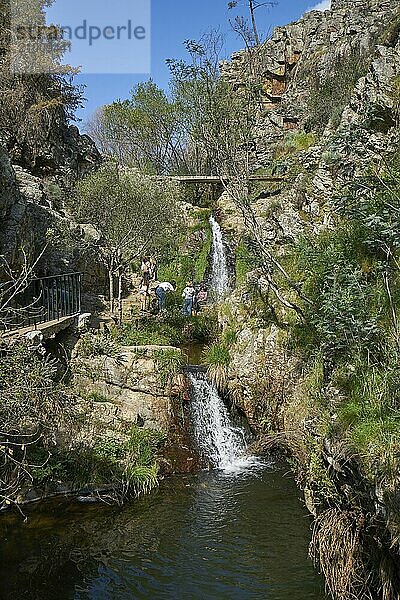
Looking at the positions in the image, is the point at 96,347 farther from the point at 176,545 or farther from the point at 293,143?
the point at 293,143

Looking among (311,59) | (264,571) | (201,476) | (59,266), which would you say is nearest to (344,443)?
(264,571)

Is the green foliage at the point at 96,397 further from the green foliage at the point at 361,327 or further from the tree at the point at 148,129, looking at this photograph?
the tree at the point at 148,129

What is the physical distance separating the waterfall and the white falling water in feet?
28.0

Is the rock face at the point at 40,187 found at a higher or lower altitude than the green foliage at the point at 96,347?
higher

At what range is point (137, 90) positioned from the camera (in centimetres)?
3653

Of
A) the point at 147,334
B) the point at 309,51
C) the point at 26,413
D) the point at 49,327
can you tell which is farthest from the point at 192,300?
the point at 309,51

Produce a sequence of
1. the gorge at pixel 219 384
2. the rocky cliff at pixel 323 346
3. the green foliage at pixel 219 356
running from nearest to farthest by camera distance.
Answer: the rocky cliff at pixel 323 346 → the gorge at pixel 219 384 → the green foliage at pixel 219 356

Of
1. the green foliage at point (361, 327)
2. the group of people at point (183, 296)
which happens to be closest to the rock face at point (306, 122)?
the green foliage at point (361, 327)

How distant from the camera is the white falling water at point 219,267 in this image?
21470mm

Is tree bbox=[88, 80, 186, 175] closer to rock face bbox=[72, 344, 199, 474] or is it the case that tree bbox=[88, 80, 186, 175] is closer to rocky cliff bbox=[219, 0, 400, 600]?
rocky cliff bbox=[219, 0, 400, 600]

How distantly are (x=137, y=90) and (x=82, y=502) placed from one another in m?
33.2

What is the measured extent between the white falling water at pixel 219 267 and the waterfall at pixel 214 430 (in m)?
8.52

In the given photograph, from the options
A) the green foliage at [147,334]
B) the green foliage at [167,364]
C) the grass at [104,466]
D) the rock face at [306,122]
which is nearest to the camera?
the rock face at [306,122]

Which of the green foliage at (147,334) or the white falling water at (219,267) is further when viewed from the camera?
the white falling water at (219,267)
